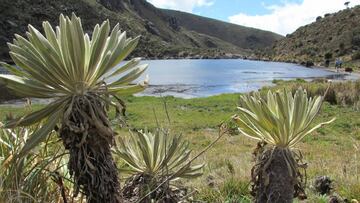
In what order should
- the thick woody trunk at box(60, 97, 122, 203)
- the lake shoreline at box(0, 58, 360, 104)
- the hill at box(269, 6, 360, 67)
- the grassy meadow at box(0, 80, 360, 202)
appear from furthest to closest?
1. the hill at box(269, 6, 360, 67)
2. the lake shoreline at box(0, 58, 360, 104)
3. the grassy meadow at box(0, 80, 360, 202)
4. the thick woody trunk at box(60, 97, 122, 203)

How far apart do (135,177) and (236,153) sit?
8.71m

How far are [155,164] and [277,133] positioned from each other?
27.1 inches

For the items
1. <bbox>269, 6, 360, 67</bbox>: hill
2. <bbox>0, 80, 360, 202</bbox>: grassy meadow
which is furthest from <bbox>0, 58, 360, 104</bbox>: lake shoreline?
<bbox>269, 6, 360, 67</bbox>: hill

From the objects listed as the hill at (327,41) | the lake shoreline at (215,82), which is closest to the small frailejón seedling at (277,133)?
the lake shoreline at (215,82)

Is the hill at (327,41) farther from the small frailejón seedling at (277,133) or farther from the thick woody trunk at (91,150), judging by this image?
the thick woody trunk at (91,150)

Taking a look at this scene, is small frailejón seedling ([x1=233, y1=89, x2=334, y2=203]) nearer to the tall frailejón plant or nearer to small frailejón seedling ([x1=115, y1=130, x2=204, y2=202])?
small frailejón seedling ([x1=115, y1=130, x2=204, y2=202])

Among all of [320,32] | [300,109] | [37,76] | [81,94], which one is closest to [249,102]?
[300,109]

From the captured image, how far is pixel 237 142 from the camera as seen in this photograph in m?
13.7

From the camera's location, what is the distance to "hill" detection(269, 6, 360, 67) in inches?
4075

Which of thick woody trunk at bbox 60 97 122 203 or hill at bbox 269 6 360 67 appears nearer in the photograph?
thick woody trunk at bbox 60 97 122 203

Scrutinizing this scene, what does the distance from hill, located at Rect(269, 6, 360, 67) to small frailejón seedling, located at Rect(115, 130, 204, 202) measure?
8598cm

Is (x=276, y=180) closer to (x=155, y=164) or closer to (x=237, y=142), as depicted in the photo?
(x=155, y=164)

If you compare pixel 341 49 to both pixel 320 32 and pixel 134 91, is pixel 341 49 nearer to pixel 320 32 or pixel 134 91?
pixel 320 32

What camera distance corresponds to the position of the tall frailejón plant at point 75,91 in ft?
6.64
